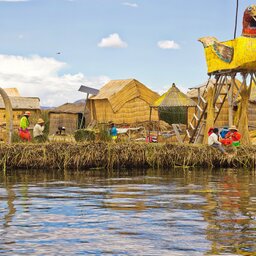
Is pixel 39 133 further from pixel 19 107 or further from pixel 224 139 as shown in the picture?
pixel 19 107

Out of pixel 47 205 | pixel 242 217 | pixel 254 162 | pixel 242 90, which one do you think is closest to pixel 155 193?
pixel 47 205

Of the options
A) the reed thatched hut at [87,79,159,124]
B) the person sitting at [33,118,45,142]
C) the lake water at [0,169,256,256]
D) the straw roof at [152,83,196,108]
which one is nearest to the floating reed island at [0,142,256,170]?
the person sitting at [33,118,45,142]

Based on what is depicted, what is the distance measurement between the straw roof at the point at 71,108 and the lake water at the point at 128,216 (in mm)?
29181

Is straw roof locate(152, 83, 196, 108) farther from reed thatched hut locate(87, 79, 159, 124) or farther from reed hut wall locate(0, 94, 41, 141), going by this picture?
reed hut wall locate(0, 94, 41, 141)

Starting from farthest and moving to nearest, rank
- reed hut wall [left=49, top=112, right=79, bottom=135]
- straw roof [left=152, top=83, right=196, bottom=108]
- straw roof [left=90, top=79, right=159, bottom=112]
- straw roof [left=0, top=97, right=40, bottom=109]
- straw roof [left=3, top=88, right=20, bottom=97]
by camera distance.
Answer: straw roof [left=3, top=88, right=20, bottom=97] < reed hut wall [left=49, top=112, right=79, bottom=135] < straw roof [left=90, top=79, right=159, bottom=112] < straw roof [left=0, top=97, right=40, bottom=109] < straw roof [left=152, top=83, right=196, bottom=108]

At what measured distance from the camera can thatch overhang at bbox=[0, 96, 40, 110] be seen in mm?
41625

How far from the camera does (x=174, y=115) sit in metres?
45.2

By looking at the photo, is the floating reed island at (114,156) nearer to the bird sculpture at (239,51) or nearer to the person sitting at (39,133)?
the person sitting at (39,133)

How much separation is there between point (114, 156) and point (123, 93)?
2420 centimetres

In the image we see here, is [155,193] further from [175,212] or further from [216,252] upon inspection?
[216,252]

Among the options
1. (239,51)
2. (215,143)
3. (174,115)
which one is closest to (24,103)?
(174,115)

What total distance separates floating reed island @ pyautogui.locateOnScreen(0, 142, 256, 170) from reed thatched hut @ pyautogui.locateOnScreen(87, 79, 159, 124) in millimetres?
23101

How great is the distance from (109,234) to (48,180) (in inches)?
329

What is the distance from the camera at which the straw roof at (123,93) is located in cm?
4366
